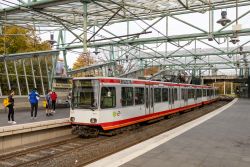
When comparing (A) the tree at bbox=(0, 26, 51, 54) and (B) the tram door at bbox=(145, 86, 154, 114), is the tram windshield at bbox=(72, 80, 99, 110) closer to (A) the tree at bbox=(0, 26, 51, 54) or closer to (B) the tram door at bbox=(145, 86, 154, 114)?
(B) the tram door at bbox=(145, 86, 154, 114)

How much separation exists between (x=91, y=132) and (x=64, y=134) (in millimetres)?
2020

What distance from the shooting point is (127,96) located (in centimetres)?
1606

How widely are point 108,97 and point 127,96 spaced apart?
5.88 feet

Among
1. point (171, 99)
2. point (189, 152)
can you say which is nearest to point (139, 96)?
point (171, 99)

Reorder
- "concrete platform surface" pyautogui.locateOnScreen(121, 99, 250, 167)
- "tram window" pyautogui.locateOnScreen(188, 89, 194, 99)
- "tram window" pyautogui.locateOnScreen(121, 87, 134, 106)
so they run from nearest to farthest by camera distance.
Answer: "concrete platform surface" pyautogui.locateOnScreen(121, 99, 250, 167)
"tram window" pyautogui.locateOnScreen(121, 87, 134, 106)
"tram window" pyautogui.locateOnScreen(188, 89, 194, 99)

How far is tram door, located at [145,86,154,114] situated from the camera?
18664 mm

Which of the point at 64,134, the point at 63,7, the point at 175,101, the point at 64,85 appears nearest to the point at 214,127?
the point at 64,134

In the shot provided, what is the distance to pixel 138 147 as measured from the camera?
11.2 metres

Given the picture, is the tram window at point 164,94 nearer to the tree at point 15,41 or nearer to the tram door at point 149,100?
the tram door at point 149,100

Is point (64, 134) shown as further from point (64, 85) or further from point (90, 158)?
point (64, 85)

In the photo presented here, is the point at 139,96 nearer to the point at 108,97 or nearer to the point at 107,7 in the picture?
the point at 108,97

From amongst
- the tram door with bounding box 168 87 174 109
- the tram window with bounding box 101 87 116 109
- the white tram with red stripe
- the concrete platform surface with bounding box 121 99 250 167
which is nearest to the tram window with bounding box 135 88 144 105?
the white tram with red stripe

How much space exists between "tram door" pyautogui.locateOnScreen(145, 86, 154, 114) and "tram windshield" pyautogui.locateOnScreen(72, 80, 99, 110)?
5.04 metres

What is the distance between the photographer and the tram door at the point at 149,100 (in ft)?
61.2
